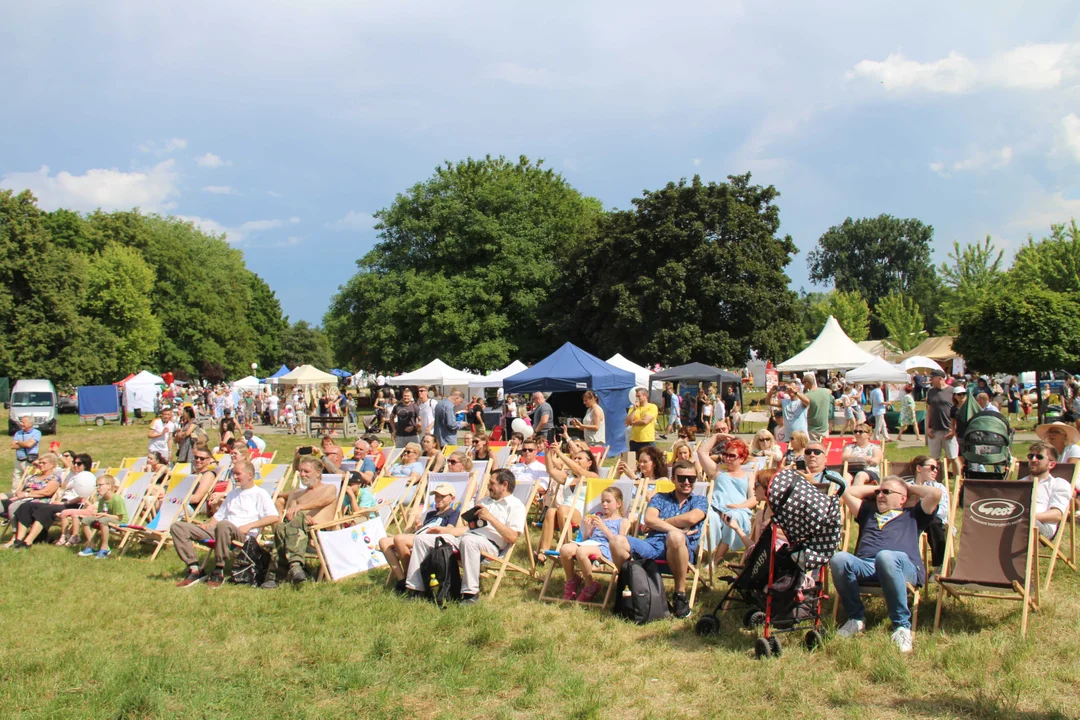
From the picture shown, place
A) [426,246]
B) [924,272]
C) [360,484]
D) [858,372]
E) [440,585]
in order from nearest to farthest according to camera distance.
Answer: [440,585]
[360,484]
[858,372]
[426,246]
[924,272]

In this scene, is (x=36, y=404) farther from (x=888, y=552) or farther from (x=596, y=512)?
(x=888, y=552)

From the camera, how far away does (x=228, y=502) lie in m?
6.98

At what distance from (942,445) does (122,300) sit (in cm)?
4107

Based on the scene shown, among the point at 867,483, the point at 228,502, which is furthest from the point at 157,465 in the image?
the point at 867,483

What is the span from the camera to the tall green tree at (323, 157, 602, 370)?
31031mm

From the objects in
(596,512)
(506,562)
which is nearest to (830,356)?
(596,512)

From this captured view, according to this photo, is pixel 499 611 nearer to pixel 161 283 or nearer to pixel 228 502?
pixel 228 502

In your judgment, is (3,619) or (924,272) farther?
(924,272)

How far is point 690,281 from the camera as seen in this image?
28.7 m

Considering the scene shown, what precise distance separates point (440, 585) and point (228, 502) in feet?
7.42

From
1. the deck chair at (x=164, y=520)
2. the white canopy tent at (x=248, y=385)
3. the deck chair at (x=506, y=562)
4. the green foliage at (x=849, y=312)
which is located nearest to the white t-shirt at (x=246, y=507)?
the deck chair at (x=164, y=520)

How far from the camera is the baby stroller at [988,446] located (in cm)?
677

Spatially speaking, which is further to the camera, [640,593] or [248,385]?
[248,385]

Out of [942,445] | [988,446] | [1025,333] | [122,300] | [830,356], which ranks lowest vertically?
[942,445]
